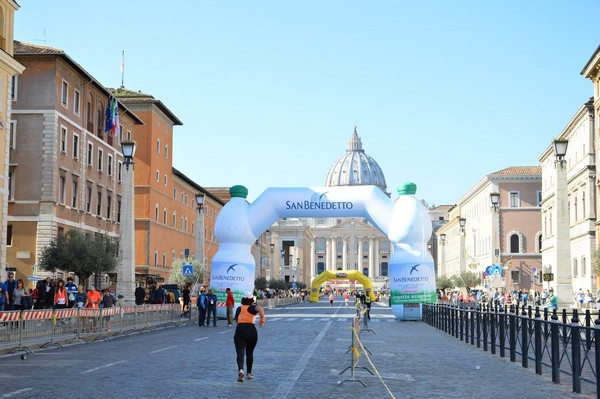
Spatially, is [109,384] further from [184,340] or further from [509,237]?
[509,237]

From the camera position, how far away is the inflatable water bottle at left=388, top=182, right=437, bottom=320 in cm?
4069

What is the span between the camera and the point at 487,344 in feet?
74.7

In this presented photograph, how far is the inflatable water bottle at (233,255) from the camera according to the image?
41.3 meters

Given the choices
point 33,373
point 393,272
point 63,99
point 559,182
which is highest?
point 63,99

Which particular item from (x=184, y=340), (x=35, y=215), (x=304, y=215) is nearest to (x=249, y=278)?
(x=304, y=215)

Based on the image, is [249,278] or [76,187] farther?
[76,187]

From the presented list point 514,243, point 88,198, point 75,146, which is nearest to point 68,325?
point 75,146

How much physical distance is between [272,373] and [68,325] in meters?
11.4

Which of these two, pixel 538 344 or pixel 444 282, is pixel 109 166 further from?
pixel 444 282

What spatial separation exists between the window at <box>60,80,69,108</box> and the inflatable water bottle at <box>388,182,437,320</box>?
19.4m

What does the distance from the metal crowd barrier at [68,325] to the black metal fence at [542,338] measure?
1096 cm

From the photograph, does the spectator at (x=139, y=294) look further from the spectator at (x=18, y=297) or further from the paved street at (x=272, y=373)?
the paved street at (x=272, y=373)

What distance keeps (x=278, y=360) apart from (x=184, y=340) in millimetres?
8190

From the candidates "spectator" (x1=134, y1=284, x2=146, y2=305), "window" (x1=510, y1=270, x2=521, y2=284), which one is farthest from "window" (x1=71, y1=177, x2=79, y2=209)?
"window" (x1=510, y1=270, x2=521, y2=284)
